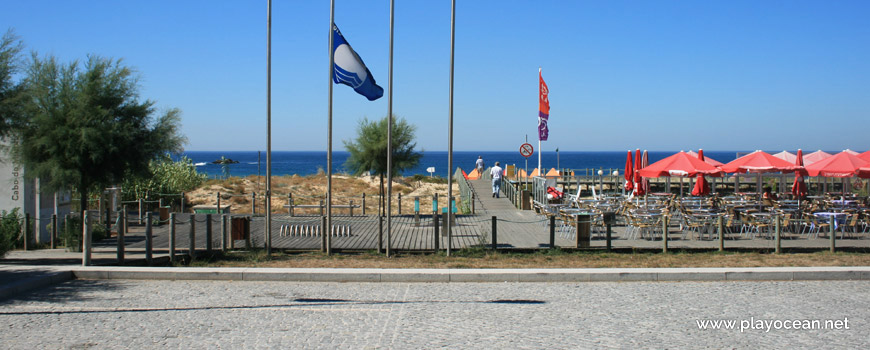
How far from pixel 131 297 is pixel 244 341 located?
323cm

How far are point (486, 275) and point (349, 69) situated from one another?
5271 mm

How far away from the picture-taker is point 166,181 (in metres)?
30.2

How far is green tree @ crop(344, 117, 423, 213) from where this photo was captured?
24297 millimetres

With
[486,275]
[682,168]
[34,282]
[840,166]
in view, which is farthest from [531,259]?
[840,166]

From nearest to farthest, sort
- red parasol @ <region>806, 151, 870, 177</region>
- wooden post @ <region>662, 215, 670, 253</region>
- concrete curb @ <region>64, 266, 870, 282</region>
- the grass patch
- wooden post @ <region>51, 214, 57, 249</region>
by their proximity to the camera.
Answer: concrete curb @ <region>64, 266, 870, 282</region> < the grass patch < wooden post @ <region>662, 215, 670, 253</region> < wooden post @ <region>51, 214, 57, 249</region> < red parasol @ <region>806, 151, 870, 177</region>

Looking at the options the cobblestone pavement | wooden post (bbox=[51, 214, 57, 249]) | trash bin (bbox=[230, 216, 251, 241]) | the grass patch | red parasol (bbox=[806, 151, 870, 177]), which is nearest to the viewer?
the cobblestone pavement

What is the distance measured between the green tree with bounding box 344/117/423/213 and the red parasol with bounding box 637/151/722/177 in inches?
333

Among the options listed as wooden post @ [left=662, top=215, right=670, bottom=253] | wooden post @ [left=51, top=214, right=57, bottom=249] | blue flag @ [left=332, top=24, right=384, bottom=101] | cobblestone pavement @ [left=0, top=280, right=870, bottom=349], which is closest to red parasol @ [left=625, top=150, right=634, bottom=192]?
wooden post @ [left=662, top=215, right=670, bottom=253]

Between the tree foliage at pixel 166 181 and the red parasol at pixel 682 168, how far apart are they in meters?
15.8

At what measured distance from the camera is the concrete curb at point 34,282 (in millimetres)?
9227

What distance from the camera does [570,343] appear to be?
22.6ft

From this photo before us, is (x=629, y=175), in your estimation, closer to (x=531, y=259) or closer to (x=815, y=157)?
(x=815, y=157)

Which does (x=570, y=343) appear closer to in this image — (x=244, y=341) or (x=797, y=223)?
(x=244, y=341)

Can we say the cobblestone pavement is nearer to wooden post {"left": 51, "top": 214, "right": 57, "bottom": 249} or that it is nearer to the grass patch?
the grass patch
